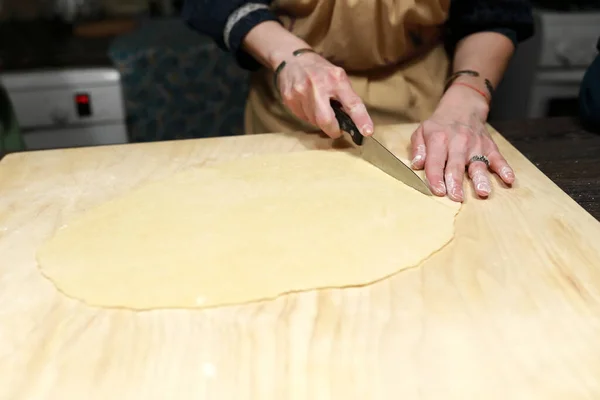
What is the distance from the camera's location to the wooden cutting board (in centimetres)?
42

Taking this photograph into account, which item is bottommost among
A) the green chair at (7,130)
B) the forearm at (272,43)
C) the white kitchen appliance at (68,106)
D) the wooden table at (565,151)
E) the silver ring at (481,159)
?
the white kitchen appliance at (68,106)

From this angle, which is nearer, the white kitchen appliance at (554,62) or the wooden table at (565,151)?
the wooden table at (565,151)

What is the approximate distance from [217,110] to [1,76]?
0.67 metres

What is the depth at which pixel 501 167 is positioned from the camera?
74 centimetres

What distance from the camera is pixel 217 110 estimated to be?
1.90m

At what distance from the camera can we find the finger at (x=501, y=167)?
72cm

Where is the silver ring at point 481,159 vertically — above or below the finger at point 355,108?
below

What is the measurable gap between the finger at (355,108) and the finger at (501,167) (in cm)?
17

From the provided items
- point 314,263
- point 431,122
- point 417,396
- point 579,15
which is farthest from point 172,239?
point 579,15

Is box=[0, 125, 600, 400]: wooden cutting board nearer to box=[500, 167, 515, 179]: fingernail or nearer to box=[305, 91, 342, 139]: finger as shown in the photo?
box=[500, 167, 515, 179]: fingernail

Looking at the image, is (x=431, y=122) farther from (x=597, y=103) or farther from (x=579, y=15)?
(x=579, y=15)

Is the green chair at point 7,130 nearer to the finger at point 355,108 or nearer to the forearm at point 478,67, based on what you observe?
the finger at point 355,108

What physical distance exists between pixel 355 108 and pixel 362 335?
0.41 metres

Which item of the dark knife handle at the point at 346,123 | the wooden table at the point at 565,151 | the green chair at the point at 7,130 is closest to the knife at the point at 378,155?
the dark knife handle at the point at 346,123
